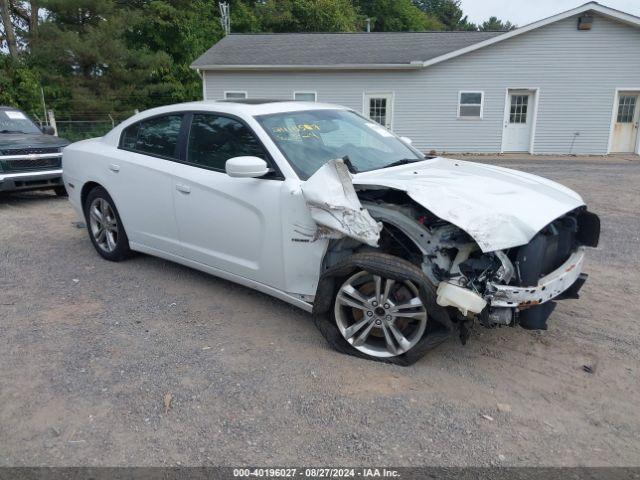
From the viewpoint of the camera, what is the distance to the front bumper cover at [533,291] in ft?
10.2

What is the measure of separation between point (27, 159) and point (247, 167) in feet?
22.8

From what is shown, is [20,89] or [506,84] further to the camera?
[20,89]

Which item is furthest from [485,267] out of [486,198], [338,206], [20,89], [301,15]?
[301,15]

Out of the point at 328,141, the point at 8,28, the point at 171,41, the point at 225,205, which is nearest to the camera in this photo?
the point at 225,205

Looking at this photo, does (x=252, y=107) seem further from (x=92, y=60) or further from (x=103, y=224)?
(x=92, y=60)

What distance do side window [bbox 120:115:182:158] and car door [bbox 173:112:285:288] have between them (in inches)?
8.9

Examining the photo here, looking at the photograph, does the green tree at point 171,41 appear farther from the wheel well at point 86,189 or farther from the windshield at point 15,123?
the wheel well at point 86,189

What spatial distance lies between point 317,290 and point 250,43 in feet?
65.2

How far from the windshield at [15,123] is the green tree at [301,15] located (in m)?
29.9

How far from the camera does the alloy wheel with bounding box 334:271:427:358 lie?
11.0 feet

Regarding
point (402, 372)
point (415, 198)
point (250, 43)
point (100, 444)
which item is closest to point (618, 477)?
point (402, 372)

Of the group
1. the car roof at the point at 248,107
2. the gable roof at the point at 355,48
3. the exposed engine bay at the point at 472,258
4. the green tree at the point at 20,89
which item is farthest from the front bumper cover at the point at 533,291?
the green tree at the point at 20,89

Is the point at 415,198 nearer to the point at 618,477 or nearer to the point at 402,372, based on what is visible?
the point at 402,372

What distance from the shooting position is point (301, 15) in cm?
3775
